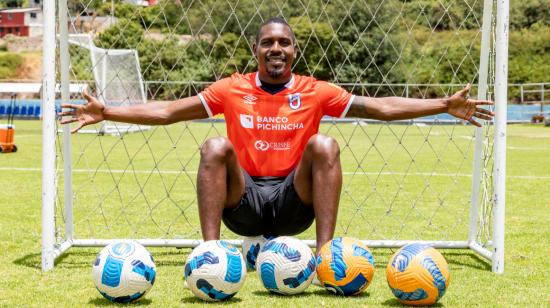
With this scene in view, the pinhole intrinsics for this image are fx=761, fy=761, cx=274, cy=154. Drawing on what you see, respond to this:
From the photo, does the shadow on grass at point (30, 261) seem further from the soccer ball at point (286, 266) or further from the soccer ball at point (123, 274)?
the soccer ball at point (286, 266)

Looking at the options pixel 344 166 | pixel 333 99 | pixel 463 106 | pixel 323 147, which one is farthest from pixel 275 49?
pixel 344 166

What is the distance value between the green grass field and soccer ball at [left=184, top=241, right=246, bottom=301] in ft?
0.42

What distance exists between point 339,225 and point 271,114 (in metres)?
2.59

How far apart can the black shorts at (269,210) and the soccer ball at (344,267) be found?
0.79 meters

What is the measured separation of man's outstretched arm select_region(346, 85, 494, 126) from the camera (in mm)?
4922

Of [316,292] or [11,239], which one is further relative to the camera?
[11,239]

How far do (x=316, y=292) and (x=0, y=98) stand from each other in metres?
48.1

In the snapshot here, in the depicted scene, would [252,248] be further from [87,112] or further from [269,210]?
[87,112]

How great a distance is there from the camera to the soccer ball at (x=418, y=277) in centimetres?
398

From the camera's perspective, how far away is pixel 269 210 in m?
5.07

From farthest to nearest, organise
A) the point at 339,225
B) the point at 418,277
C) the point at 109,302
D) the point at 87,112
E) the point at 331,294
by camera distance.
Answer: the point at 339,225 → the point at 87,112 → the point at 331,294 → the point at 109,302 → the point at 418,277

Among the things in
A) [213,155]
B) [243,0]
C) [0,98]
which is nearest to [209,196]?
[213,155]

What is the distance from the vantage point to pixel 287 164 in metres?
5.14

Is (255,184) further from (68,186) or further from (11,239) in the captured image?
(11,239)
